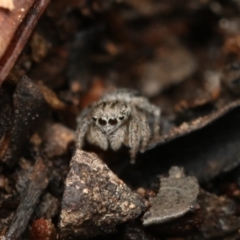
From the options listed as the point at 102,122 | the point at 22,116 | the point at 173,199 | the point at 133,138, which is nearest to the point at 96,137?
the point at 102,122

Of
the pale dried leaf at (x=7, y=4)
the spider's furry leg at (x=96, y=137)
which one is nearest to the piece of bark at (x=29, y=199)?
the spider's furry leg at (x=96, y=137)

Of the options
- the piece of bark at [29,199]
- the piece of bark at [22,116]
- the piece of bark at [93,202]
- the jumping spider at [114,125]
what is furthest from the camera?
the jumping spider at [114,125]

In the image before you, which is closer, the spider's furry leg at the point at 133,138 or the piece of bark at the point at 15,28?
the piece of bark at the point at 15,28

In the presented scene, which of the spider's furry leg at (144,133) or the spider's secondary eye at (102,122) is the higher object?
the spider's secondary eye at (102,122)

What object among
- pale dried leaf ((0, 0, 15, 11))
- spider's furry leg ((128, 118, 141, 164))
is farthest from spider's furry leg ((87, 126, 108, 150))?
pale dried leaf ((0, 0, 15, 11))

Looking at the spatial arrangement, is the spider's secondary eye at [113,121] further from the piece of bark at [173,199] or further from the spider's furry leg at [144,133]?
the piece of bark at [173,199]

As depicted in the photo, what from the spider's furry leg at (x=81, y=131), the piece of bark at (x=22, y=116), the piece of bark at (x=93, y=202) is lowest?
the piece of bark at (x=93, y=202)
